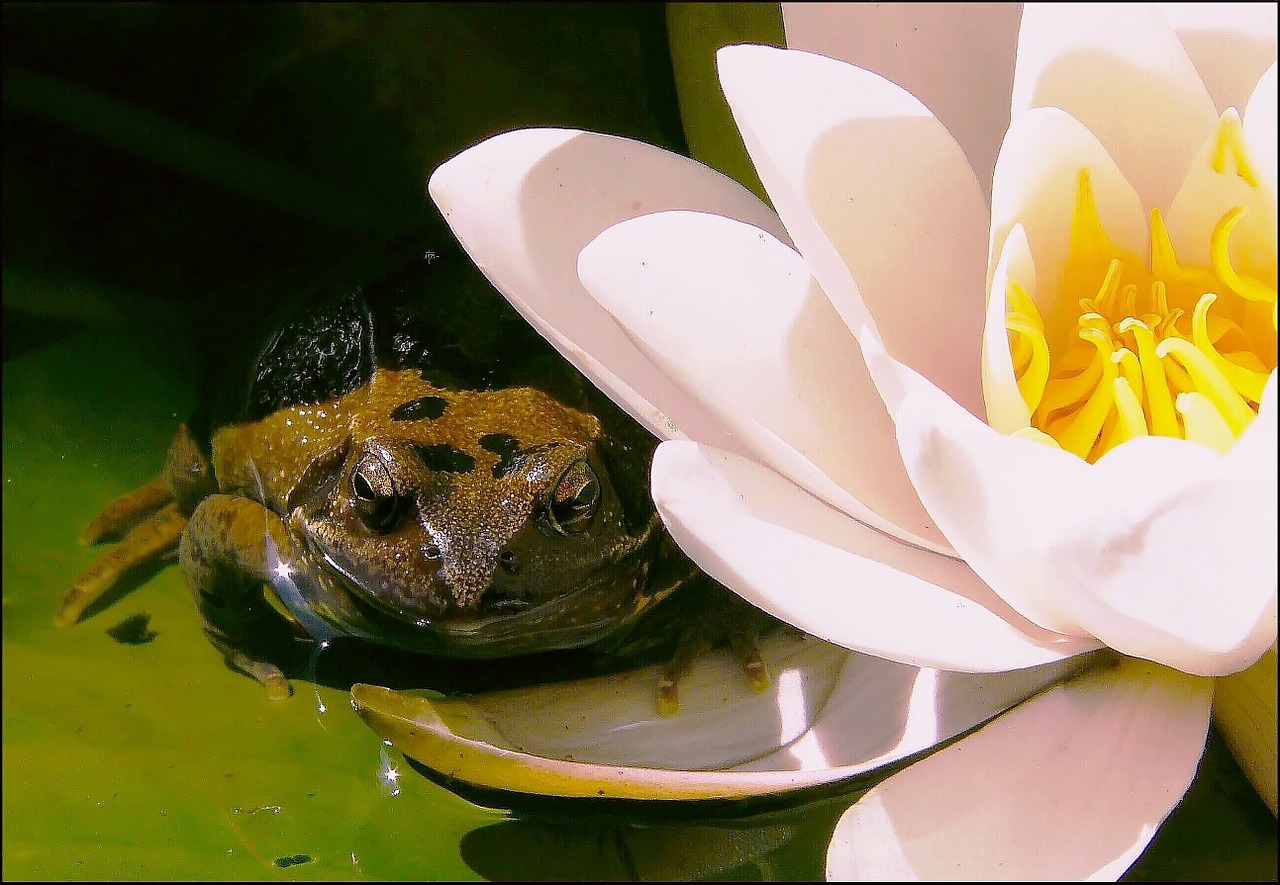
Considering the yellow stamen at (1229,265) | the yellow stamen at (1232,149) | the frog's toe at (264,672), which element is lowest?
the frog's toe at (264,672)

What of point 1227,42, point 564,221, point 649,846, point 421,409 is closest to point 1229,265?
point 1227,42

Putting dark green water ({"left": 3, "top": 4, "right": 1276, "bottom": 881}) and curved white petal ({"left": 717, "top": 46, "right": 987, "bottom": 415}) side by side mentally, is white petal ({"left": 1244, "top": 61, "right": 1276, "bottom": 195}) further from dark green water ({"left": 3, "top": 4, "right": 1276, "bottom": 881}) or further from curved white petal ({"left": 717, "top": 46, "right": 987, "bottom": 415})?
dark green water ({"left": 3, "top": 4, "right": 1276, "bottom": 881})

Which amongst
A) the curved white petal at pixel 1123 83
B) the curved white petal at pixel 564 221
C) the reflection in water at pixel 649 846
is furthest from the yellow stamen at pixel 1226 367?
the reflection in water at pixel 649 846

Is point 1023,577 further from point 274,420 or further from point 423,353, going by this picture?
point 274,420

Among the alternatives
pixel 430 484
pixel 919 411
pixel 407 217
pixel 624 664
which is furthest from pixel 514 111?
pixel 919 411

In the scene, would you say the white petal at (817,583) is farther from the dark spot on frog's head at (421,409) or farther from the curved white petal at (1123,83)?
the dark spot on frog's head at (421,409)
